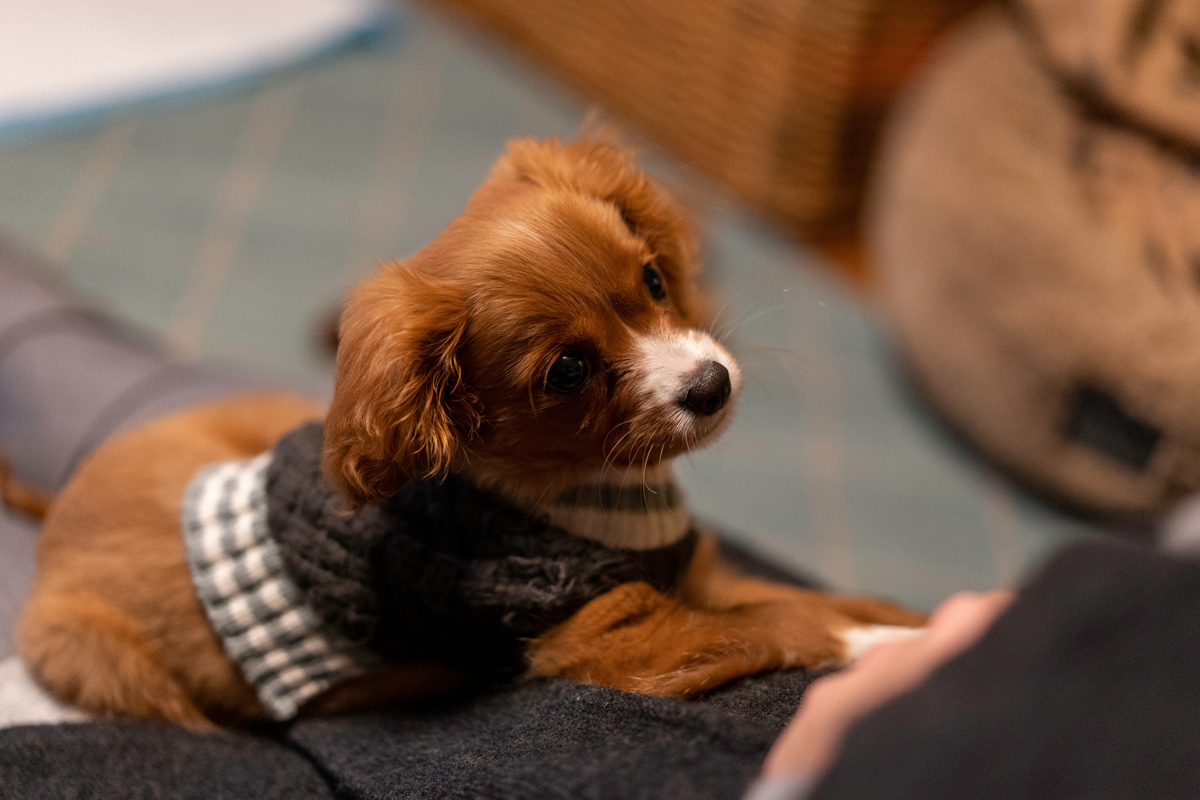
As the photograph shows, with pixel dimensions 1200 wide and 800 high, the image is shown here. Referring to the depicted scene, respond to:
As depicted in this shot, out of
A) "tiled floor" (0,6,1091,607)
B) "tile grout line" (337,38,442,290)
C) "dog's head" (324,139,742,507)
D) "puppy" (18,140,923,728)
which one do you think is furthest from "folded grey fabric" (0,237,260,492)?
"tile grout line" (337,38,442,290)

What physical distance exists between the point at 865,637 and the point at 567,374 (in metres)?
0.43

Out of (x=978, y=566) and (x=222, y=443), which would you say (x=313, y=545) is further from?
(x=978, y=566)

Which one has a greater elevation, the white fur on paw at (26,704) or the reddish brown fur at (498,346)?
the reddish brown fur at (498,346)

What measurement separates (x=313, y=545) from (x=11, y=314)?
2.71 ft

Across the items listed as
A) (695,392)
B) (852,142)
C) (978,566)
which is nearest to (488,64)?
(852,142)

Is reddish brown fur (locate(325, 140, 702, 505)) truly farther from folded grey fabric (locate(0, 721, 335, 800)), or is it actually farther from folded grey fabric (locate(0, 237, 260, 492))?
folded grey fabric (locate(0, 237, 260, 492))

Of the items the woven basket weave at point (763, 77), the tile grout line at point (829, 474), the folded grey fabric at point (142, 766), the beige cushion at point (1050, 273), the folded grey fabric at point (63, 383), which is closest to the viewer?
the folded grey fabric at point (142, 766)

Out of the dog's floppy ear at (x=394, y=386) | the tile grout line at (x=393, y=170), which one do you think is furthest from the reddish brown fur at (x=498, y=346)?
the tile grout line at (x=393, y=170)

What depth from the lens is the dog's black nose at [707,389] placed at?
970 millimetres

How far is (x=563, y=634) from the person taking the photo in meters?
0.97

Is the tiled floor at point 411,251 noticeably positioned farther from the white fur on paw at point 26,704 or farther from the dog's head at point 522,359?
the white fur on paw at point 26,704

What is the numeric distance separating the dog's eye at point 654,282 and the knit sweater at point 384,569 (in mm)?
232

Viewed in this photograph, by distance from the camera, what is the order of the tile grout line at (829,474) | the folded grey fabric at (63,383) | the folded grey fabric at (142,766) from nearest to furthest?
1. the folded grey fabric at (142,766)
2. the folded grey fabric at (63,383)
3. the tile grout line at (829,474)

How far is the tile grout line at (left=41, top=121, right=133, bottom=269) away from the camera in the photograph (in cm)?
224
